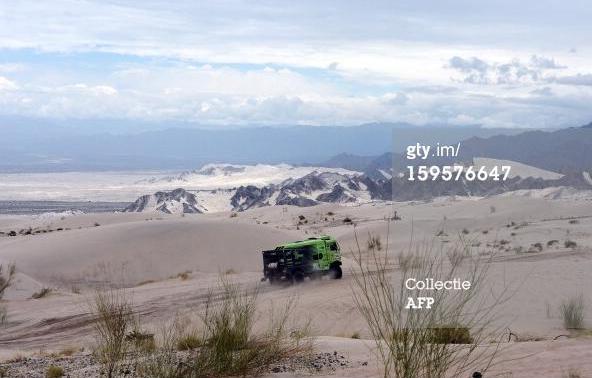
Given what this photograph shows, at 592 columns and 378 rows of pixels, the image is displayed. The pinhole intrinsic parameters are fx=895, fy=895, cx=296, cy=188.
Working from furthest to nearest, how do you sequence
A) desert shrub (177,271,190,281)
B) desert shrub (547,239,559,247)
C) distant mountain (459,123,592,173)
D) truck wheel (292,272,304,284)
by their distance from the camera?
1. desert shrub (177,271,190,281)
2. desert shrub (547,239,559,247)
3. truck wheel (292,272,304,284)
4. distant mountain (459,123,592,173)

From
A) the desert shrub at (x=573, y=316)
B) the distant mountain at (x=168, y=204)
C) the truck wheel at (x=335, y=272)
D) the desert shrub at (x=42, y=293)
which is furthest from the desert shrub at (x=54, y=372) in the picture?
the distant mountain at (x=168, y=204)

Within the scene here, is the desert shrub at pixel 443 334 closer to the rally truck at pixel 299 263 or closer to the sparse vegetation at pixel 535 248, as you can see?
the rally truck at pixel 299 263

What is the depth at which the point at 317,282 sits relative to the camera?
86.0 feet

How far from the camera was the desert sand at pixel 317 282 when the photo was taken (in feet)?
51.8

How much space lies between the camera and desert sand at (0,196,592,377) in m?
15.8

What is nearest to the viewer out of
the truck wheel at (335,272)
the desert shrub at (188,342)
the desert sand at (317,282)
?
the desert shrub at (188,342)

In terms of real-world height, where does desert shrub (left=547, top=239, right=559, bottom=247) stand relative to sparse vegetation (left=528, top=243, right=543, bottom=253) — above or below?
above

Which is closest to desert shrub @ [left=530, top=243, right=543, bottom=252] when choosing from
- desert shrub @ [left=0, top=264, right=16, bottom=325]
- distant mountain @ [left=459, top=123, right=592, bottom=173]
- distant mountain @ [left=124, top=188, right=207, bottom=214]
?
distant mountain @ [left=459, top=123, right=592, bottom=173]

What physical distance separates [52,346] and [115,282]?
13.2 meters

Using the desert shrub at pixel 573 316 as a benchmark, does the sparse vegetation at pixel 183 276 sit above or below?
below

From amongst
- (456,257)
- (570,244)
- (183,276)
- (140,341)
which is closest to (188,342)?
(140,341)

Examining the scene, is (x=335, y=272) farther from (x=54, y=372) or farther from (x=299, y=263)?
(x=54, y=372)

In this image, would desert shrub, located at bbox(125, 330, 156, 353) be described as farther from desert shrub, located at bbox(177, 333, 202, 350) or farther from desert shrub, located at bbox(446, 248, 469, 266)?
desert shrub, located at bbox(446, 248, 469, 266)

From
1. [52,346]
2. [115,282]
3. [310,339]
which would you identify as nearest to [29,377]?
[310,339]
